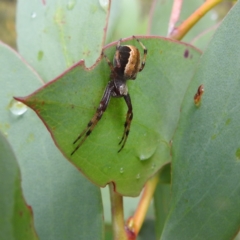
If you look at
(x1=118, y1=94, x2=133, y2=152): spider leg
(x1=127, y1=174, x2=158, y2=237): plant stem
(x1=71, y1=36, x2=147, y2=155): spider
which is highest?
(x1=71, y1=36, x2=147, y2=155): spider

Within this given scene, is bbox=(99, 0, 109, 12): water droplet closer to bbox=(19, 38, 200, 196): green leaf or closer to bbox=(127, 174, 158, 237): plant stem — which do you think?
bbox=(19, 38, 200, 196): green leaf

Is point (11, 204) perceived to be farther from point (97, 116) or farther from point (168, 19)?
point (168, 19)

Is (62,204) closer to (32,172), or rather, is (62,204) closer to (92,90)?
(32,172)

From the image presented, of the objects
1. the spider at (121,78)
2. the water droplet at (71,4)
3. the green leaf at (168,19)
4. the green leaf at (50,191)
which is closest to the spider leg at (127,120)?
the spider at (121,78)

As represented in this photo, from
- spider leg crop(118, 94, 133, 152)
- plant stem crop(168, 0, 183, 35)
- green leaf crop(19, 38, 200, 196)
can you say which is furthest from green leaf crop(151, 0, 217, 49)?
spider leg crop(118, 94, 133, 152)

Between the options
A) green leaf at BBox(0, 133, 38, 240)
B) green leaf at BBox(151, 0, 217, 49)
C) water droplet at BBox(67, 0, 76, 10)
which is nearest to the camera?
green leaf at BBox(0, 133, 38, 240)

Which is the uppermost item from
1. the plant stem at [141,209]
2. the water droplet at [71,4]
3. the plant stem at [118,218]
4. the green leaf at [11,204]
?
the water droplet at [71,4]

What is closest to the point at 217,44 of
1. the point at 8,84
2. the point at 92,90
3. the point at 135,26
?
the point at 92,90

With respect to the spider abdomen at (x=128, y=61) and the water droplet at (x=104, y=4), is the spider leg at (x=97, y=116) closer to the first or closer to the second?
the spider abdomen at (x=128, y=61)
